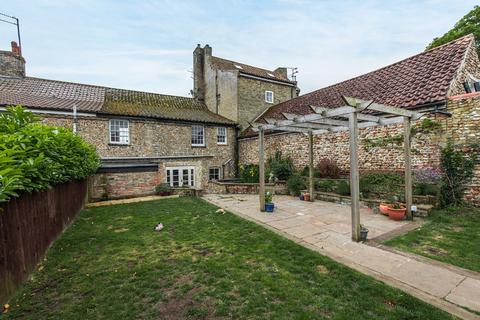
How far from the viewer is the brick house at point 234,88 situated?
18.4 m

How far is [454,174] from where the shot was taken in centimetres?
748

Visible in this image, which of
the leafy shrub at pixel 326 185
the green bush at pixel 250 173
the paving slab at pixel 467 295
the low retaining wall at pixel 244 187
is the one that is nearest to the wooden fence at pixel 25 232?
the paving slab at pixel 467 295

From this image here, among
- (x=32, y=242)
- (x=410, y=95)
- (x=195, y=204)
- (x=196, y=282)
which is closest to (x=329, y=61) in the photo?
(x=410, y=95)

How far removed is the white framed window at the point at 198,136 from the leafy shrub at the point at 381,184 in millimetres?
10970

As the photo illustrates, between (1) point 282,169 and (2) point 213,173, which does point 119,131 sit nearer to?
(2) point 213,173

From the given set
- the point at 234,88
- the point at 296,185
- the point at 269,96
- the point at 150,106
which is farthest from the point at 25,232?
the point at 269,96

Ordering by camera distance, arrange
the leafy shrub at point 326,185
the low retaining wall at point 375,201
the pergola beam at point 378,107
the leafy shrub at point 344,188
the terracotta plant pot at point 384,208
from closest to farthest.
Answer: the pergola beam at point 378,107, the low retaining wall at point 375,201, the terracotta plant pot at point 384,208, the leafy shrub at point 344,188, the leafy shrub at point 326,185

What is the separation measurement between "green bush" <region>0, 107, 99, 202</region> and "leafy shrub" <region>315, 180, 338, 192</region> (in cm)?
991

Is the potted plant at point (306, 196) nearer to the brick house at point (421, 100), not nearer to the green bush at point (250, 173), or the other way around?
the brick house at point (421, 100)

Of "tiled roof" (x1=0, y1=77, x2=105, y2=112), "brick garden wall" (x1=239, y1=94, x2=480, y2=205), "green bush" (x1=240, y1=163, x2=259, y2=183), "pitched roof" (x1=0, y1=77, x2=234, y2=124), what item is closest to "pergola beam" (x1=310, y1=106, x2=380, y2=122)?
"brick garden wall" (x1=239, y1=94, x2=480, y2=205)

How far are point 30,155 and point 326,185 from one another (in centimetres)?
1033

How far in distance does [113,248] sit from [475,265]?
23.2 ft

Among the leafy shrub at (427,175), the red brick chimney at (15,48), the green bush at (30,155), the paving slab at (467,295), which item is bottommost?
the paving slab at (467,295)

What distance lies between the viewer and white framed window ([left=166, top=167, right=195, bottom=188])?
49.0 ft
